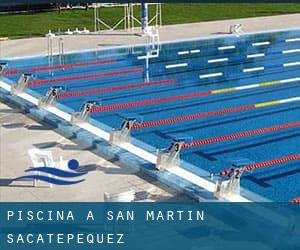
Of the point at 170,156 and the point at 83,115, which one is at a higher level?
the point at 83,115

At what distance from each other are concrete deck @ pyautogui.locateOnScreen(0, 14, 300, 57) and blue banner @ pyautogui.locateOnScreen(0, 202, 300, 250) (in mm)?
11233

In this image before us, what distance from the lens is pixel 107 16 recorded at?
25.2m

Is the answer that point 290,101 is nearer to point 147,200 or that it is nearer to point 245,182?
point 245,182

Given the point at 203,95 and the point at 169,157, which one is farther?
the point at 203,95

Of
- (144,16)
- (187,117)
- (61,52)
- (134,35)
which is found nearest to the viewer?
(187,117)

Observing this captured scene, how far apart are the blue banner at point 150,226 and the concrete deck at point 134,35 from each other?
1123 centimetres

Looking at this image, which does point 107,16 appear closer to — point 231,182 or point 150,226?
point 231,182

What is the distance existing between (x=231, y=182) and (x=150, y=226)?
1.36m

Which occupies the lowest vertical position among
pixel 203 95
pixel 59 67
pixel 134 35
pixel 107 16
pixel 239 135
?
pixel 239 135

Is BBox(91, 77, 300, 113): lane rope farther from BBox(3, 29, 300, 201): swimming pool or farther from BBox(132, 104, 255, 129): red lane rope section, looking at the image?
BBox(132, 104, 255, 129): red lane rope section

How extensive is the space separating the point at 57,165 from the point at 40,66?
8.78 meters

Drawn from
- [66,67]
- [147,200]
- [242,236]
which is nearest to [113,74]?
[66,67]

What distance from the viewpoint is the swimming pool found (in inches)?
376

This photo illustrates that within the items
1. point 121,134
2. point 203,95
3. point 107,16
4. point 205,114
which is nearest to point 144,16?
point 107,16
